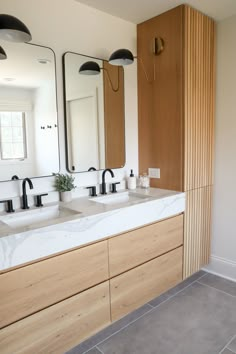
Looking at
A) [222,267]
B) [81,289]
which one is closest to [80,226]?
[81,289]

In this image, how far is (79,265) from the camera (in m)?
1.72

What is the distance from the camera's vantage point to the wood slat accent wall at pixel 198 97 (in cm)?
236

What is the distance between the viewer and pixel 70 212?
1.92 metres

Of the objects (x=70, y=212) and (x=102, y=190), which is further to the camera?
(x=102, y=190)

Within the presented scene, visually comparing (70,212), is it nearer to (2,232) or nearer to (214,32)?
(2,232)

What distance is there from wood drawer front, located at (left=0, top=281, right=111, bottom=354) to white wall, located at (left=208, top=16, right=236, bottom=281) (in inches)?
56.5

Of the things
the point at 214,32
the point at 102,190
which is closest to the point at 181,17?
the point at 214,32

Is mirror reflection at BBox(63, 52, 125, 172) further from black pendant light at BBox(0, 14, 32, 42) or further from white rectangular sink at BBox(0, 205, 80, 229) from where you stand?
black pendant light at BBox(0, 14, 32, 42)

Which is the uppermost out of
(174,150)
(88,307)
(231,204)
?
(174,150)

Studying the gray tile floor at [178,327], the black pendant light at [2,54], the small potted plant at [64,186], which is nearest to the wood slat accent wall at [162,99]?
the small potted plant at [64,186]

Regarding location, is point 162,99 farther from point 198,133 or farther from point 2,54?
point 2,54

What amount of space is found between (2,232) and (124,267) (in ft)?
3.05

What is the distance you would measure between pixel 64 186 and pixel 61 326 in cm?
96

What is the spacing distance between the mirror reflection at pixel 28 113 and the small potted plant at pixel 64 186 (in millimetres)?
74
